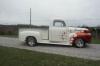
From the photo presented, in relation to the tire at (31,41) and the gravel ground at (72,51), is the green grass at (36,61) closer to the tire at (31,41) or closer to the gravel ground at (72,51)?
the gravel ground at (72,51)

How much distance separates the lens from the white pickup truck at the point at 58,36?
1717 centimetres

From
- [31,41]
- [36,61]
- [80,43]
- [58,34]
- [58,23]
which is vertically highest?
[58,23]

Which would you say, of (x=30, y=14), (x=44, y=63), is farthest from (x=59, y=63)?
(x=30, y=14)

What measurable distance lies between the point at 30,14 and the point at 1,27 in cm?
531

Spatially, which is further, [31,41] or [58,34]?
[31,41]

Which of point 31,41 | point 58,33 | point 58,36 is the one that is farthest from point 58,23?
point 31,41

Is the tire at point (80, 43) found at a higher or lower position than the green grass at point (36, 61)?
higher

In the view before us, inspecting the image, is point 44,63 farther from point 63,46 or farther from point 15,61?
point 63,46

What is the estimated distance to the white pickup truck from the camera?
1717 cm

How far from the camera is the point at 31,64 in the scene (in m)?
9.75

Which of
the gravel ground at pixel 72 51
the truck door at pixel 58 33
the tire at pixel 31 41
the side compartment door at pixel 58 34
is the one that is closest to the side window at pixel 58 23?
the truck door at pixel 58 33

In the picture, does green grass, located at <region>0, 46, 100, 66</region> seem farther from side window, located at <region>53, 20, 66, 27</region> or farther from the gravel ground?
side window, located at <region>53, 20, 66, 27</region>

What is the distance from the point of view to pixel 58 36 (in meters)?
17.2

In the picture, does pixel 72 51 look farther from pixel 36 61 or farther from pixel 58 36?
pixel 36 61
